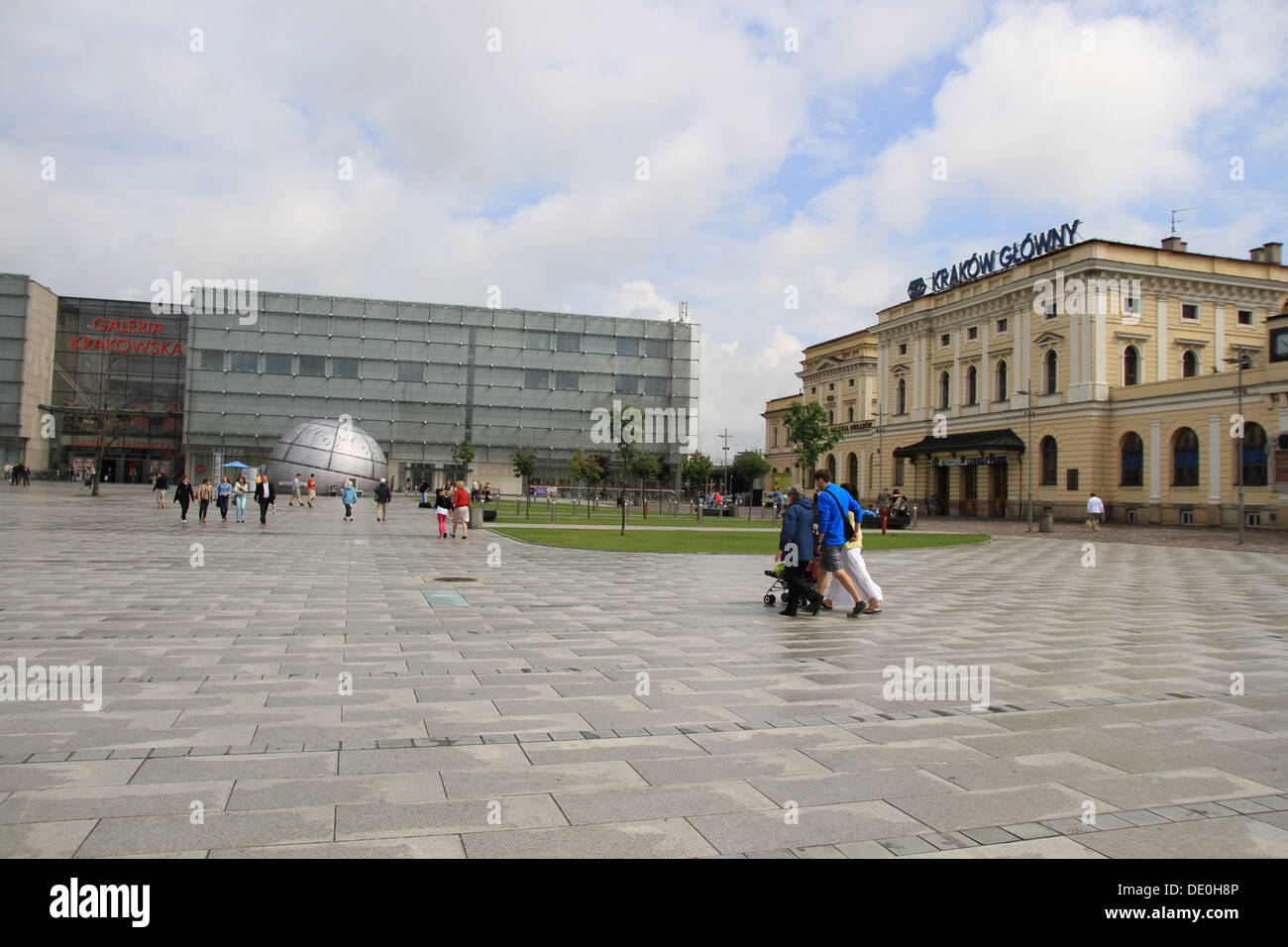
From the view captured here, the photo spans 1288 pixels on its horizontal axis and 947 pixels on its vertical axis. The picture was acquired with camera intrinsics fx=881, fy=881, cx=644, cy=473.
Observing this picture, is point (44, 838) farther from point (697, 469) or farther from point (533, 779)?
point (697, 469)

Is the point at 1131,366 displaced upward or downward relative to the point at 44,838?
upward

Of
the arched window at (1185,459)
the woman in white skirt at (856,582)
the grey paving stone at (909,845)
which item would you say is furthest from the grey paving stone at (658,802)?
the arched window at (1185,459)

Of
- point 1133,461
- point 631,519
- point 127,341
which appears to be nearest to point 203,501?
point 631,519

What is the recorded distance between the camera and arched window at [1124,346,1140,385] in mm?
47312

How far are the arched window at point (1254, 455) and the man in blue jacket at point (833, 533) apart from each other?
34.7 m

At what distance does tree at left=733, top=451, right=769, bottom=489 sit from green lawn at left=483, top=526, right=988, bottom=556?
81.6m

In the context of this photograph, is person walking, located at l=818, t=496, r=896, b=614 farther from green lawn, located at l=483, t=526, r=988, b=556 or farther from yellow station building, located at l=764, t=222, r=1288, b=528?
yellow station building, located at l=764, t=222, r=1288, b=528

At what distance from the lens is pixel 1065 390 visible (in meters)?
48.4

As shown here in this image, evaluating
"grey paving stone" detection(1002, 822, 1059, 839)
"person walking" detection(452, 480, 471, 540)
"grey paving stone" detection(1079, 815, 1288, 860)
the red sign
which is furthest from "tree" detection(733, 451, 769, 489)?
"grey paving stone" detection(1002, 822, 1059, 839)

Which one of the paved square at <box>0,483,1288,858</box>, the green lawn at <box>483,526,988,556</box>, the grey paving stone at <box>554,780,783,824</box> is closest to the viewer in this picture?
the paved square at <box>0,483,1288,858</box>

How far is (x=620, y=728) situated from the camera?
19.0ft

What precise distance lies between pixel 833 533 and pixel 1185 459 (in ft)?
124

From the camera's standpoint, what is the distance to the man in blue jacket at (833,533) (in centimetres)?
1151

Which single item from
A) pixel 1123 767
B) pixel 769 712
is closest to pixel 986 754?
pixel 1123 767
